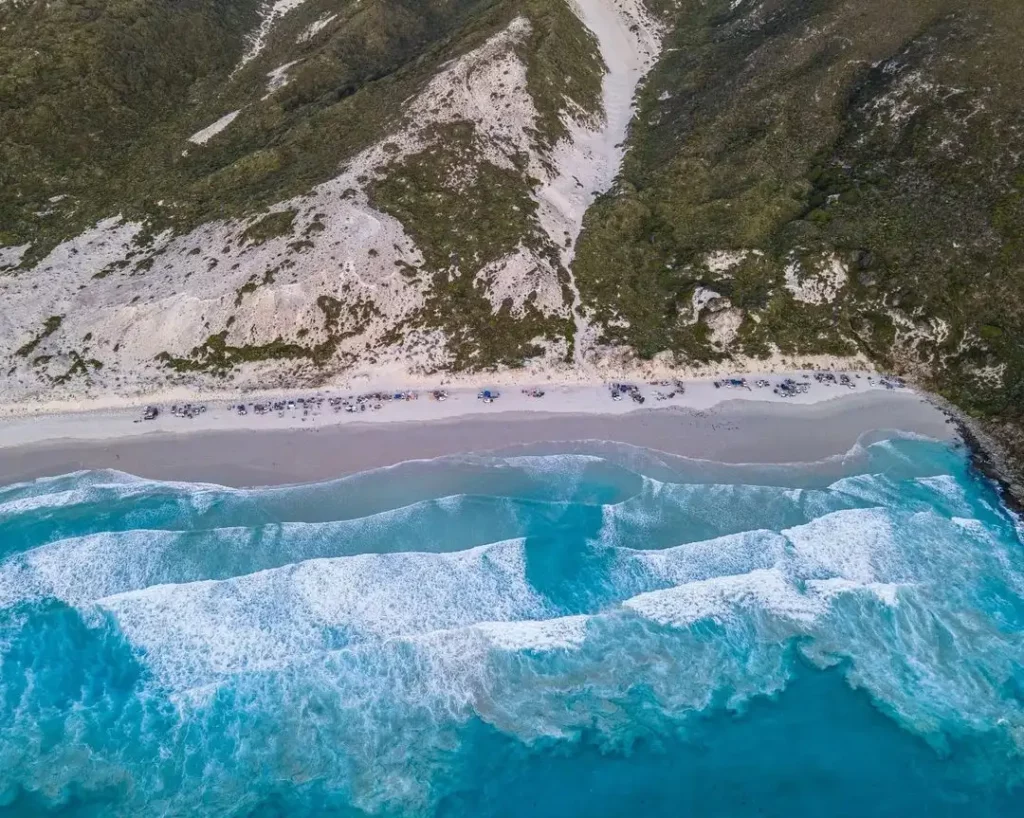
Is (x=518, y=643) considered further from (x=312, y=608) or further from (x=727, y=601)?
(x=727, y=601)

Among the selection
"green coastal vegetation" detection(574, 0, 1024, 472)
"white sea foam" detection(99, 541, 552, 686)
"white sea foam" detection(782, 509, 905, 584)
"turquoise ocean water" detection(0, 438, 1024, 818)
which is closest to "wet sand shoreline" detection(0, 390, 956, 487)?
"turquoise ocean water" detection(0, 438, 1024, 818)

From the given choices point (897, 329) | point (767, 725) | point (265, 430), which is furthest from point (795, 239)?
point (265, 430)

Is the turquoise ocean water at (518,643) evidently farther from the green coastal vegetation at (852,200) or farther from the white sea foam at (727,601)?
the green coastal vegetation at (852,200)

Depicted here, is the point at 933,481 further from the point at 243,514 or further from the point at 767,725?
the point at 243,514

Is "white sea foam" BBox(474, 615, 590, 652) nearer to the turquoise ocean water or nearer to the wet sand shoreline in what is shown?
the turquoise ocean water

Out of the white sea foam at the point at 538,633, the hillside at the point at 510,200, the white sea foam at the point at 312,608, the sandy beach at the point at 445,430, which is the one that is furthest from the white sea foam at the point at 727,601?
the hillside at the point at 510,200

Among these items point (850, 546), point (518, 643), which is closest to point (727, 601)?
point (850, 546)
